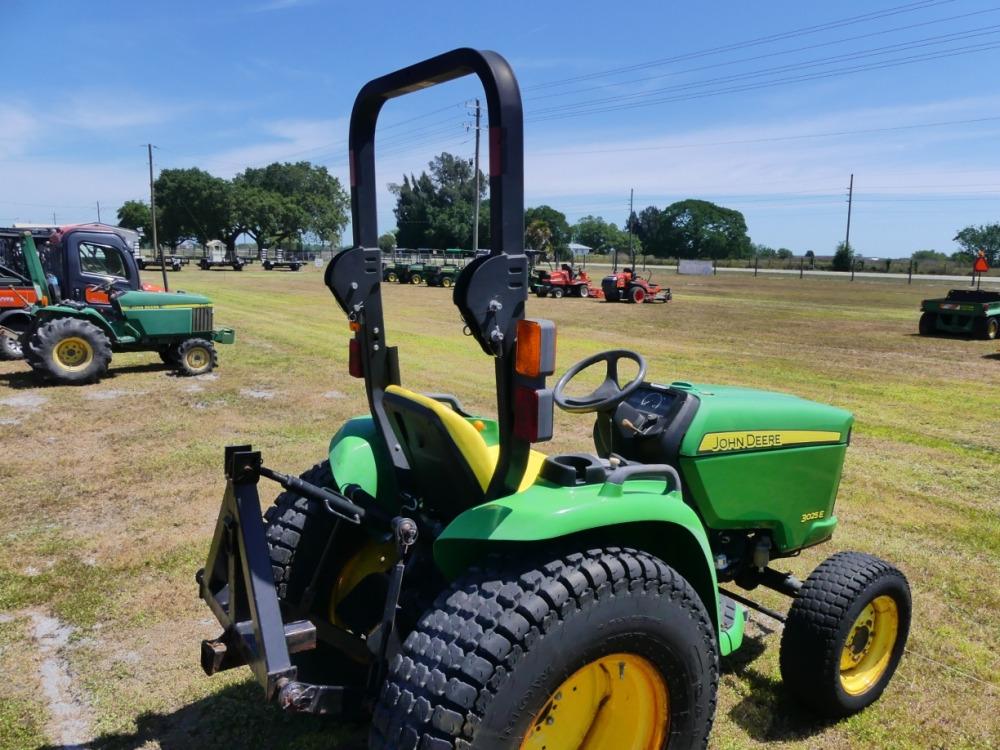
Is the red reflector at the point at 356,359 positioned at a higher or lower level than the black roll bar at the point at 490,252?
lower

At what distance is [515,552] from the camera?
1984 mm

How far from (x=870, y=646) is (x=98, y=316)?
→ 9.94m

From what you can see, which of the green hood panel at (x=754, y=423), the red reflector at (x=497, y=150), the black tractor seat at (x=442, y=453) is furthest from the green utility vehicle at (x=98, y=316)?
the red reflector at (x=497, y=150)

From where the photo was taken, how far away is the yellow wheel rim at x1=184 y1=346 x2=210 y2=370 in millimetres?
10188

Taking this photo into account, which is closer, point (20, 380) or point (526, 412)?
point (526, 412)

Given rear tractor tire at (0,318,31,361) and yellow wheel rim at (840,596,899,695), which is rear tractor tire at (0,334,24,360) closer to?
rear tractor tire at (0,318,31,361)

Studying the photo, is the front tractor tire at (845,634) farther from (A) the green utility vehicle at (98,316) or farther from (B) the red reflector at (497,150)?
A: (A) the green utility vehicle at (98,316)

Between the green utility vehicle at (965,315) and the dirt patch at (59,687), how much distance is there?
57.2 ft

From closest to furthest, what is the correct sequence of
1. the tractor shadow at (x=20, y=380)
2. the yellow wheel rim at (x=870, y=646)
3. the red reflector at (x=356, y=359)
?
the red reflector at (x=356, y=359) < the yellow wheel rim at (x=870, y=646) < the tractor shadow at (x=20, y=380)

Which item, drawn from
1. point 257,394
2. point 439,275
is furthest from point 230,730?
point 439,275

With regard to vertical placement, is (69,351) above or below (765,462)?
below

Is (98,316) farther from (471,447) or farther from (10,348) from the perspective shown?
(471,447)

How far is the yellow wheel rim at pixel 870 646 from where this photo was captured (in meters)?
2.98

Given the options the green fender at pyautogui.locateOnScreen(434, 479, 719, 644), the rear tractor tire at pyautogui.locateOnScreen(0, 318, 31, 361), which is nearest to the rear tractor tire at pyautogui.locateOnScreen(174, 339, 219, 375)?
the rear tractor tire at pyautogui.locateOnScreen(0, 318, 31, 361)
